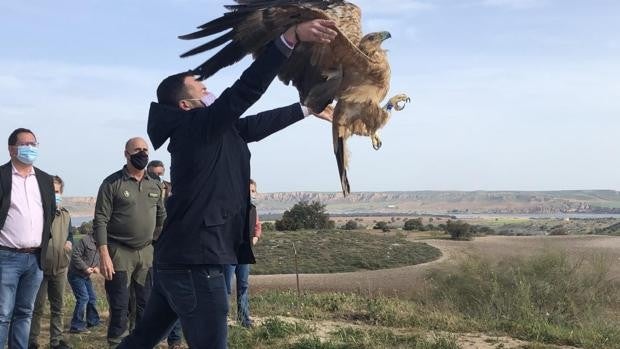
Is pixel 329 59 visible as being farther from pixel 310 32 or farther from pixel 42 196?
pixel 42 196

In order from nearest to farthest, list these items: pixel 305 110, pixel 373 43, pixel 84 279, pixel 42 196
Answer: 1. pixel 373 43
2. pixel 305 110
3. pixel 42 196
4. pixel 84 279

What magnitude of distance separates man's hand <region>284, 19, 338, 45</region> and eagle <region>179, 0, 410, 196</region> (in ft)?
0.80

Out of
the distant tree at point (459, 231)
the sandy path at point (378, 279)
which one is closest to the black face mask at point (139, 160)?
the sandy path at point (378, 279)

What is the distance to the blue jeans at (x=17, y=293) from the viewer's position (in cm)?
521

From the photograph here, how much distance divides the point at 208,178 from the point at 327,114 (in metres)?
1.04

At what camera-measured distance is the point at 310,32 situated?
3.02 m

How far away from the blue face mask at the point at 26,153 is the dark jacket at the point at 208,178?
8.54ft

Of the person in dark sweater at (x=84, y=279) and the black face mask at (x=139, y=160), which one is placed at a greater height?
the black face mask at (x=139, y=160)

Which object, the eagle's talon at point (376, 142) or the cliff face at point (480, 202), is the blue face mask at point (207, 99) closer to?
the eagle's talon at point (376, 142)

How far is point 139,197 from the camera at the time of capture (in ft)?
20.4

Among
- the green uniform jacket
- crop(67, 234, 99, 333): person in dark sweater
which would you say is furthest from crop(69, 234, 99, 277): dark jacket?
the green uniform jacket

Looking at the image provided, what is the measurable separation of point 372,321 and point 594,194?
642 feet

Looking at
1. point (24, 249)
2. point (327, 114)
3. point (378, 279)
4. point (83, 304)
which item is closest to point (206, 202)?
point (327, 114)

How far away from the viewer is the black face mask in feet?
20.1
